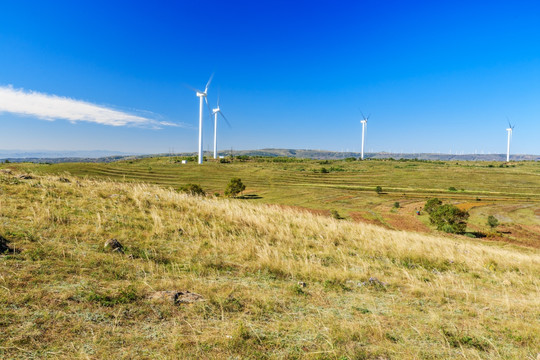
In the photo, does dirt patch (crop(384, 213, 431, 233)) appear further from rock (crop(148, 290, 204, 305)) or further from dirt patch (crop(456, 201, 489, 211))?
rock (crop(148, 290, 204, 305))

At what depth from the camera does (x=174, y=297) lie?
4660 mm

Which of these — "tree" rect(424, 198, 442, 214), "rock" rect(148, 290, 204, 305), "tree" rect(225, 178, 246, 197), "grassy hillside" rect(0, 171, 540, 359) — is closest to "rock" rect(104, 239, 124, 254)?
"grassy hillside" rect(0, 171, 540, 359)

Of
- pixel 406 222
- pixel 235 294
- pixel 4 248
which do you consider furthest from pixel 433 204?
pixel 4 248

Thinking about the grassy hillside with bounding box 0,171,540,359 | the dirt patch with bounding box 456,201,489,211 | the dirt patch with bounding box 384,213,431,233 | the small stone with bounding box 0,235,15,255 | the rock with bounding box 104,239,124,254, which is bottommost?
the dirt patch with bounding box 384,213,431,233

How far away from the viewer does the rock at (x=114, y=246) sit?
6575 millimetres

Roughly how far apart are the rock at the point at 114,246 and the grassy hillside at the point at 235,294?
0.17 metres

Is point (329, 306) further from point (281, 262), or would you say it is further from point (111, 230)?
point (111, 230)

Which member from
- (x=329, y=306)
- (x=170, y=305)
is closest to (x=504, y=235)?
(x=329, y=306)

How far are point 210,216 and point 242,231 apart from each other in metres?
2.13

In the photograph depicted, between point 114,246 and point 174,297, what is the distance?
313cm

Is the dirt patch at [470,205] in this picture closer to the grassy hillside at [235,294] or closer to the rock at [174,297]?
the grassy hillside at [235,294]

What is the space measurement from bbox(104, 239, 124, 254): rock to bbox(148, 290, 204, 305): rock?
8.26ft

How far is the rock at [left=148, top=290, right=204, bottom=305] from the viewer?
15.0ft

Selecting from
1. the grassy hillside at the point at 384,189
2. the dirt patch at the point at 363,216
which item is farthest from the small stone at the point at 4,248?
the dirt patch at the point at 363,216
